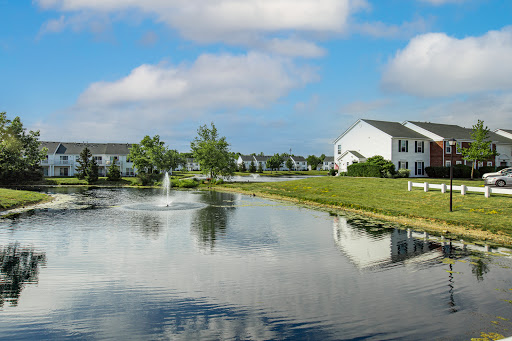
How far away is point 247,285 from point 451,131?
62.9m

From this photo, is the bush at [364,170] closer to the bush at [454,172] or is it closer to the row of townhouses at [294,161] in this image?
the bush at [454,172]

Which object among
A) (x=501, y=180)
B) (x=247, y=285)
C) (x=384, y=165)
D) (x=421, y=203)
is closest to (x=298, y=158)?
(x=384, y=165)

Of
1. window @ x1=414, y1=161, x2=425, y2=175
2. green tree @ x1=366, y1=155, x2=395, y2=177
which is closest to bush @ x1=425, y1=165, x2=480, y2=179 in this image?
window @ x1=414, y1=161, x2=425, y2=175

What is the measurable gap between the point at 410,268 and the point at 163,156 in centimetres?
6552

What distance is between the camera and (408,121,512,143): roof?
5883cm

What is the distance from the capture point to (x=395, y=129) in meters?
58.6

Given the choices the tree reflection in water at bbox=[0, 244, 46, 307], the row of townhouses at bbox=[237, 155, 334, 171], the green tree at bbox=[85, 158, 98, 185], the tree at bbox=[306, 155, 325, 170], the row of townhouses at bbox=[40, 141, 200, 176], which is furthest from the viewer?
the row of townhouses at bbox=[237, 155, 334, 171]

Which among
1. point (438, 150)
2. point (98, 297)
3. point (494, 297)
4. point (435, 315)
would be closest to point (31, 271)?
point (98, 297)

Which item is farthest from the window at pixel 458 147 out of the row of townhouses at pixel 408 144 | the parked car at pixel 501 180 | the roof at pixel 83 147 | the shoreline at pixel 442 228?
the roof at pixel 83 147

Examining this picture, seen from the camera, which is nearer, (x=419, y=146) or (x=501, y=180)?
(x=501, y=180)

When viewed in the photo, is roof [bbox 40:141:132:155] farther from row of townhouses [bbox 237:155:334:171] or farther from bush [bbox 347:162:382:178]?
row of townhouses [bbox 237:155:334:171]

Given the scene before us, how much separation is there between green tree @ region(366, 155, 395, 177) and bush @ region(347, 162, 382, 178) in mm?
517

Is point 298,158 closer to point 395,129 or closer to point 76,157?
point 76,157

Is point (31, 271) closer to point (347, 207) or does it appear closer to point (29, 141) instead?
point (347, 207)
